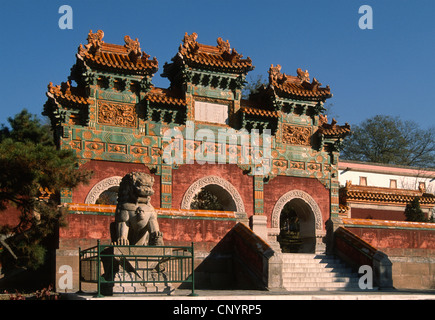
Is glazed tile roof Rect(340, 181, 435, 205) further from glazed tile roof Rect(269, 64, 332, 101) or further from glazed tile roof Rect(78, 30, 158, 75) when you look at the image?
glazed tile roof Rect(78, 30, 158, 75)

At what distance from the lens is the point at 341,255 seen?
2259cm

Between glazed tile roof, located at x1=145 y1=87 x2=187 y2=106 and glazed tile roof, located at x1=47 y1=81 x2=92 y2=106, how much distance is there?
226 centimetres

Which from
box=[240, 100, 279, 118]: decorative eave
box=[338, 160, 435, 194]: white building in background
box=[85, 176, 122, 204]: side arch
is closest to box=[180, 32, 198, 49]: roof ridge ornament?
box=[240, 100, 279, 118]: decorative eave

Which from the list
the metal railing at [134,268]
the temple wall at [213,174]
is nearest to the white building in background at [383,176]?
the temple wall at [213,174]

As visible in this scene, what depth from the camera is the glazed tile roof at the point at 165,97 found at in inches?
881

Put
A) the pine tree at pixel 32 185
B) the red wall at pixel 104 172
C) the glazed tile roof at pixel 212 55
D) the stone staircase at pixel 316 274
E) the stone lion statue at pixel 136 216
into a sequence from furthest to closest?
the glazed tile roof at pixel 212 55 → the red wall at pixel 104 172 → the stone staircase at pixel 316 274 → the pine tree at pixel 32 185 → the stone lion statue at pixel 136 216

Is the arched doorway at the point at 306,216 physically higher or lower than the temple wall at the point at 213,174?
lower

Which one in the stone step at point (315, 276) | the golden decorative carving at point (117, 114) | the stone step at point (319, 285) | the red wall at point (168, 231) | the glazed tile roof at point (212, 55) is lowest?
the stone step at point (319, 285)

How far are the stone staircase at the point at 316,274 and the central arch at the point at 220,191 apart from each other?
3.14 meters

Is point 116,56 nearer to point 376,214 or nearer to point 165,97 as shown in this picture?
point 165,97

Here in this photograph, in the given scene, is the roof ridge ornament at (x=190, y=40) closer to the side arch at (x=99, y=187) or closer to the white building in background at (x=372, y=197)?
the side arch at (x=99, y=187)

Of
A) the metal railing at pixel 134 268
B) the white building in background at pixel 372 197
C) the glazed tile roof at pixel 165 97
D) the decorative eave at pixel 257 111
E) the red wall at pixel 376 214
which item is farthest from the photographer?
the red wall at pixel 376 214
